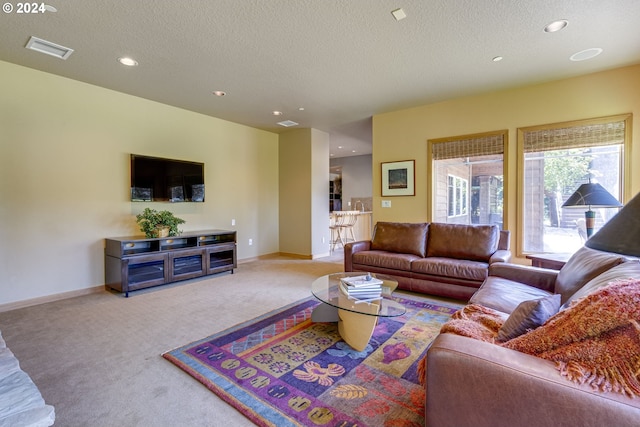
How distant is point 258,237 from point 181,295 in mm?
2616

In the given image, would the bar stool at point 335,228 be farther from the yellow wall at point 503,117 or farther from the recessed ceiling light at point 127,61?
the recessed ceiling light at point 127,61

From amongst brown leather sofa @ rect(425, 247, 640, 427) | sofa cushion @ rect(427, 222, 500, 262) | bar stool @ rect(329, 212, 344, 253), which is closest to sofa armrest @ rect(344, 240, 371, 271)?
sofa cushion @ rect(427, 222, 500, 262)

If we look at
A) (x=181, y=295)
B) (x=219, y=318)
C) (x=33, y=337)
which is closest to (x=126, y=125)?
(x=181, y=295)

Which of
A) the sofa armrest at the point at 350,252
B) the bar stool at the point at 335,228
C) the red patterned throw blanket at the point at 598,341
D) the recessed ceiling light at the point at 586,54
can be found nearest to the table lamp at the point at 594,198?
the recessed ceiling light at the point at 586,54

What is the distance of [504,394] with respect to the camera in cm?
101

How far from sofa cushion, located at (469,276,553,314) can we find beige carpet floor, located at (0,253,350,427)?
5.68ft

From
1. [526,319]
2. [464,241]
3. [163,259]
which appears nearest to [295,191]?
[163,259]

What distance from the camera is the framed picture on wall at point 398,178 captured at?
4.95m

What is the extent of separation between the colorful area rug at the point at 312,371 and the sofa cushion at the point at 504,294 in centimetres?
60

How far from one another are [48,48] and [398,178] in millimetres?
4751

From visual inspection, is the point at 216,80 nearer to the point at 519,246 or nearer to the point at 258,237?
the point at 258,237

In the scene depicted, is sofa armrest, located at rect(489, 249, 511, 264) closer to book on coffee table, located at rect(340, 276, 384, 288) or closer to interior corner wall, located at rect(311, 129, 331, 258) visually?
book on coffee table, located at rect(340, 276, 384, 288)

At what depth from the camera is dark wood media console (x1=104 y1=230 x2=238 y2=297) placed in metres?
3.69

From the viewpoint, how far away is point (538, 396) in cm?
96
